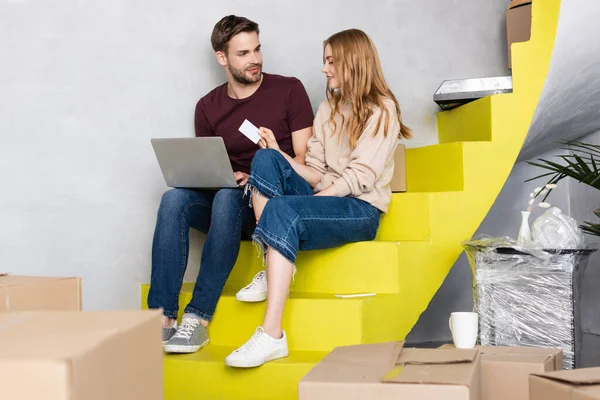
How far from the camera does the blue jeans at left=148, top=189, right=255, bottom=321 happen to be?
2145 mm

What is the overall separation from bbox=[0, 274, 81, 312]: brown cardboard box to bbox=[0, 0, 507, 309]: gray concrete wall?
3.00 ft

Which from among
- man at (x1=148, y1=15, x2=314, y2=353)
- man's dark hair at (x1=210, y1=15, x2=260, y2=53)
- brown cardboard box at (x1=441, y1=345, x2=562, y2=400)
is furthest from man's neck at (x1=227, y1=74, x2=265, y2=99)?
brown cardboard box at (x1=441, y1=345, x2=562, y2=400)

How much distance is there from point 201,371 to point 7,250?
766mm

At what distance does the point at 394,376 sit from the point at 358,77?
4.66ft

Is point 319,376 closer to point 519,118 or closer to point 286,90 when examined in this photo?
point 286,90

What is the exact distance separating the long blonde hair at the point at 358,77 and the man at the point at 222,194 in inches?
11.1

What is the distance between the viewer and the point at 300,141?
2.51 meters

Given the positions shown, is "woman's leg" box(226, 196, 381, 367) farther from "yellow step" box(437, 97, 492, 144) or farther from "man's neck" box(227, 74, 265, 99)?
"yellow step" box(437, 97, 492, 144)

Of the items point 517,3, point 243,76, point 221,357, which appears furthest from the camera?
point 517,3

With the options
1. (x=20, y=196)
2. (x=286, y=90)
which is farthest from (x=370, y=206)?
(x=20, y=196)

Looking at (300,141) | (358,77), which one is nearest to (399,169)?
(300,141)

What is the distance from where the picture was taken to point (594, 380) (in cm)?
87

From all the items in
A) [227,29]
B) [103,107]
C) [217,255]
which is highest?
[227,29]

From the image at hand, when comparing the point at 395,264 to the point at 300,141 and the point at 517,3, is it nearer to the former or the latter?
the point at 300,141
